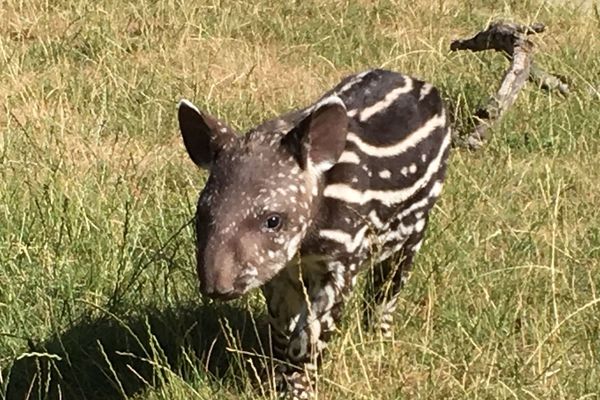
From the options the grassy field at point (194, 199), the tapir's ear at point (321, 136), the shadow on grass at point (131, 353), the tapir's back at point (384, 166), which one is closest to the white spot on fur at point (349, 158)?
the tapir's back at point (384, 166)

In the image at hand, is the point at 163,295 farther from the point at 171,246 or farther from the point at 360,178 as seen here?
the point at 360,178

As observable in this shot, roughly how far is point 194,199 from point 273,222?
8.27ft

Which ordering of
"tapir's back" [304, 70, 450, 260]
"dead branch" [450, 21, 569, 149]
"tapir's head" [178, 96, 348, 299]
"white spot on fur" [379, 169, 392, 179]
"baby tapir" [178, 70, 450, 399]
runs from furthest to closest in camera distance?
"dead branch" [450, 21, 569, 149], "white spot on fur" [379, 169, 392, 179], "tapir's back" [304, 70, 450, 260], "baby tapir" [178, 70, 450, 399], "tapir's head" [178, 96, 348, 299]

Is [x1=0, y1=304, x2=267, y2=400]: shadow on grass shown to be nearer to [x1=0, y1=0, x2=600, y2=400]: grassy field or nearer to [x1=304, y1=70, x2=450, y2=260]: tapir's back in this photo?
[x1=0, y1=0, x2=600, y2=400]: grassy field

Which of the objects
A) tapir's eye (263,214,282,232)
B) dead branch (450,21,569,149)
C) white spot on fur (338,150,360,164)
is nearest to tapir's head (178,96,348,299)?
tapir's eye (263,214,282,232)

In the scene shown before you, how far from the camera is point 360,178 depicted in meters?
5.13

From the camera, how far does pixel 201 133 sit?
4879mm

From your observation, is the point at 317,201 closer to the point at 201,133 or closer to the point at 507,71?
the point at 201,133

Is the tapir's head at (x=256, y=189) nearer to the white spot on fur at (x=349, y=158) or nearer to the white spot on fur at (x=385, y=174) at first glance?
the white spot on fur at (x=349, y=158)

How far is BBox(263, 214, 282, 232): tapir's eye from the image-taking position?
4.60 meters

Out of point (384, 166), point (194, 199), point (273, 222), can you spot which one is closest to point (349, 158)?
point (384, 166)

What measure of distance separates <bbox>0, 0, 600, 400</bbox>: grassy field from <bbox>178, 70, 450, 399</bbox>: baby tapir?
9.1 inches

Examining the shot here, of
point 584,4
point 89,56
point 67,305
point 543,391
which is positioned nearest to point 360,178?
point 543,391

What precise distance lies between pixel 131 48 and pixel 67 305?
14.4ft
